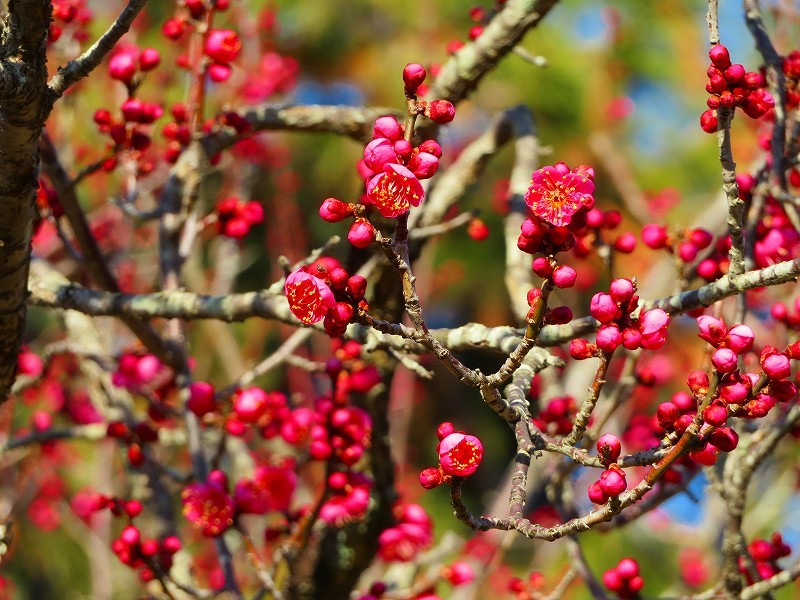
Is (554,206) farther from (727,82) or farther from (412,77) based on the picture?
(727,82)

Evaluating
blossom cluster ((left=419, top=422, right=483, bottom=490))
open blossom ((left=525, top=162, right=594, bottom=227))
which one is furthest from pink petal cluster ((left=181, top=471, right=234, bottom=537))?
open blossom ((left=525, top=162, right=594, bottom=227))

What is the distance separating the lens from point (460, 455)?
120cm

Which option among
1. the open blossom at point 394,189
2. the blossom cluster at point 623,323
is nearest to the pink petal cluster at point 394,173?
the open blossom at point 394,189

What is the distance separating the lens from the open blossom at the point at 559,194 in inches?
45.3

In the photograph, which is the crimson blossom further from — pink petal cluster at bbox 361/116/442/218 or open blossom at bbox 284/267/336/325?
pink petal cluster at bbox 361/116/442/218

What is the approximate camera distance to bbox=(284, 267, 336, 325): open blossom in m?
1.17

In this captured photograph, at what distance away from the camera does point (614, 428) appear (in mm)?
3406

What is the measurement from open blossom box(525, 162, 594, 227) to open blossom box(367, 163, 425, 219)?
155 mm

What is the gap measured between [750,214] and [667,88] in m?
6.75

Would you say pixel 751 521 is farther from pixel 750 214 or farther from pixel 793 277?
pixel 793 277

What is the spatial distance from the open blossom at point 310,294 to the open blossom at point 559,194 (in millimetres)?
298

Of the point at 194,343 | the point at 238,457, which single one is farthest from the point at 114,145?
the point at 194,343

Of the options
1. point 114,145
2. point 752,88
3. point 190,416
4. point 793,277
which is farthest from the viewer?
point 190,416

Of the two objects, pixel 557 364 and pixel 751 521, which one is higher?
pixel 557 364
